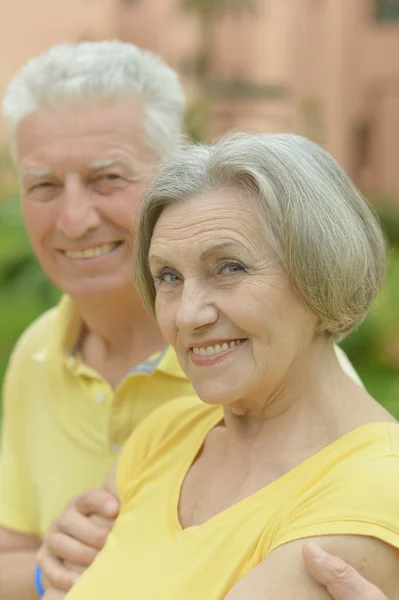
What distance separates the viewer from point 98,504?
2.27 m

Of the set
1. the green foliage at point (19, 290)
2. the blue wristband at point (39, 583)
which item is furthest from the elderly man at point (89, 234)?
the green foliage at point (19, 290)

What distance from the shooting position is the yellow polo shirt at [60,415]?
9.13ft

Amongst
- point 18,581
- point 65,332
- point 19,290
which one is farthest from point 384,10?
point 18,581

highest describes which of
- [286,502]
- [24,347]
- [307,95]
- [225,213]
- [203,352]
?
[225,213]

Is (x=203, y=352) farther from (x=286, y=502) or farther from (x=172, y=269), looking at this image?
(x=286, y=502)

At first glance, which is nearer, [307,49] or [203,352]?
[203,352]

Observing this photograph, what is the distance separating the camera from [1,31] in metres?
13.2

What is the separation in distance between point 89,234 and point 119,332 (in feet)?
1.11

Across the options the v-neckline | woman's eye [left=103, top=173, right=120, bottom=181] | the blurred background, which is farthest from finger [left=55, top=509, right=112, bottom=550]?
the blurred background

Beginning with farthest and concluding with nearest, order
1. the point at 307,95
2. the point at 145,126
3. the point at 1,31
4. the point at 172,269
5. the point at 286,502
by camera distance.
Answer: the point at 307,95, the point at 1,31, the point at 145,126, the point at 172,269, the point at 286,502

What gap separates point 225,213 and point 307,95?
13352mm

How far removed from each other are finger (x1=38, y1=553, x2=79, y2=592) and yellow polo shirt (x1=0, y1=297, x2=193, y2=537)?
Answer: 419mm

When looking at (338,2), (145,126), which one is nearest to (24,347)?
(145,126)

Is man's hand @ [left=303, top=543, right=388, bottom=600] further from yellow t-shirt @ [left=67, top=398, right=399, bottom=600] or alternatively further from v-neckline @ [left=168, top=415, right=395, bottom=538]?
v-neckline @ [left=168, top=415, right=395, bottom=538]
